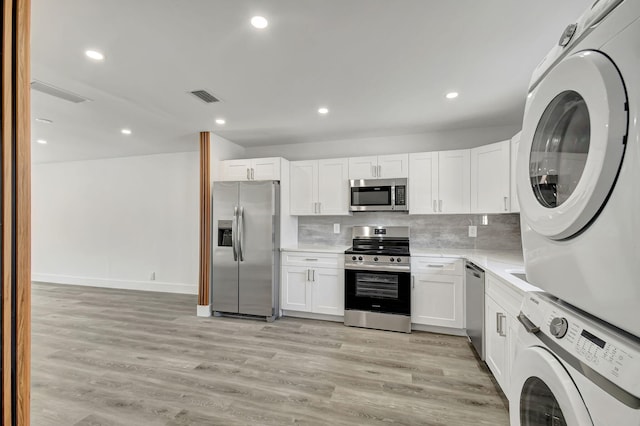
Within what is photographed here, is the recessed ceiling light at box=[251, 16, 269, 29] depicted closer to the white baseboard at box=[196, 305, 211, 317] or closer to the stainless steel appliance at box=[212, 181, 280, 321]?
the stainless steel appliance at box=[212, 181, 280, 321]

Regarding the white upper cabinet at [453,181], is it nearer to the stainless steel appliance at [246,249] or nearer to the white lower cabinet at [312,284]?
the white lower cabinet at [312,284]

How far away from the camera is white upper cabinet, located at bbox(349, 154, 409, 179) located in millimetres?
3832

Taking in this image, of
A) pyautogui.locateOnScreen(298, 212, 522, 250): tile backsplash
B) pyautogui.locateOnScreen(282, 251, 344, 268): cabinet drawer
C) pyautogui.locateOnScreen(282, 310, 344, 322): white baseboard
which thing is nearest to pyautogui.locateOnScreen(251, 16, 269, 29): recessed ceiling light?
pyautogui.locateOnScreen(282, 251, 344, 268): cabinet drawer

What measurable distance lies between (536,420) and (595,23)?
46.7 inches

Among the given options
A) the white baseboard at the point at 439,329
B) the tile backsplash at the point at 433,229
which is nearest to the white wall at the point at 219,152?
the tile backsplash at the point at 433,229

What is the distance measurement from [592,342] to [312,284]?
3303 millimetres

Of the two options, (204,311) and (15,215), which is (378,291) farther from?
(15,215)

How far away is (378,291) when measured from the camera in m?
3.52

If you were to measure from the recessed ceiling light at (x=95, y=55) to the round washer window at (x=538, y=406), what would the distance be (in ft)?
10.3

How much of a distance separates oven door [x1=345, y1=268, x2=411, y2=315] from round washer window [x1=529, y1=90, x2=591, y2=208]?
101 inches

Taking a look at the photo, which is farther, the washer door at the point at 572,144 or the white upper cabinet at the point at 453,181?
the white upper cabinet at the point at 453,181

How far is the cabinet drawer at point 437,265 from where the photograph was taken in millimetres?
3273

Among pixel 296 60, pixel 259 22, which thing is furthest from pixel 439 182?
pixel 259 22

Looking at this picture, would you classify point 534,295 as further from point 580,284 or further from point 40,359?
point 40,359
